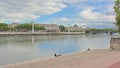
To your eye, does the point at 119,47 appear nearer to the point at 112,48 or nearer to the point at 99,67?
the point at 112,48

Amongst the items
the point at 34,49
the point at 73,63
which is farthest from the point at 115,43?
the point at 34,49

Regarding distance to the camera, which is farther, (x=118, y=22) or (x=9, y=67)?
(x=118, y=22)

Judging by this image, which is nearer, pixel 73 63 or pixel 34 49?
pixel 73 63

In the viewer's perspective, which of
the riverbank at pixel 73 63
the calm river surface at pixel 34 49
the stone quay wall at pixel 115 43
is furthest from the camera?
the calm river surface at pixel 34 49

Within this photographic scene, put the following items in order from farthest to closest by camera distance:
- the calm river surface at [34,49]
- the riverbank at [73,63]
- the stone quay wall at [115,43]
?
the calm river surface at [34,49] < the stone quay wall at [115,43] < the riverbank at [73,63]

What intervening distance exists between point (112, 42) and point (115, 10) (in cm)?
706

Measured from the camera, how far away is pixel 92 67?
15188mm

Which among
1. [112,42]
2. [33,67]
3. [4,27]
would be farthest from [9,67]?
[4,27]

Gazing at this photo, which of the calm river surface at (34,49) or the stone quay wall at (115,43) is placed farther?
the calm river surface at (34,49)

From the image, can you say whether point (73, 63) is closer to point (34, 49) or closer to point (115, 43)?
point (115, 43)

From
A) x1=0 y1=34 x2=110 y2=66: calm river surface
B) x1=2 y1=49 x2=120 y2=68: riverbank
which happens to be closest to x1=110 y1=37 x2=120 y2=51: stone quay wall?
x1=2 y1=49 x2=120 y2=68: riverbank

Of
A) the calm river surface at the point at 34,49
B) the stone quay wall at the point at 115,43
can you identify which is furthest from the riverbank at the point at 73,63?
the stone quay wall at the point at 115,43

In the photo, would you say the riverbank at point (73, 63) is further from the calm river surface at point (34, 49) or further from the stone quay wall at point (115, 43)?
the stone quay wall at point (115, 43)

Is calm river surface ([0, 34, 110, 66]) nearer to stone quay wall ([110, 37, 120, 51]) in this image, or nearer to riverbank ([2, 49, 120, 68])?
→ riverbank ([2, 49, 120, 68])
